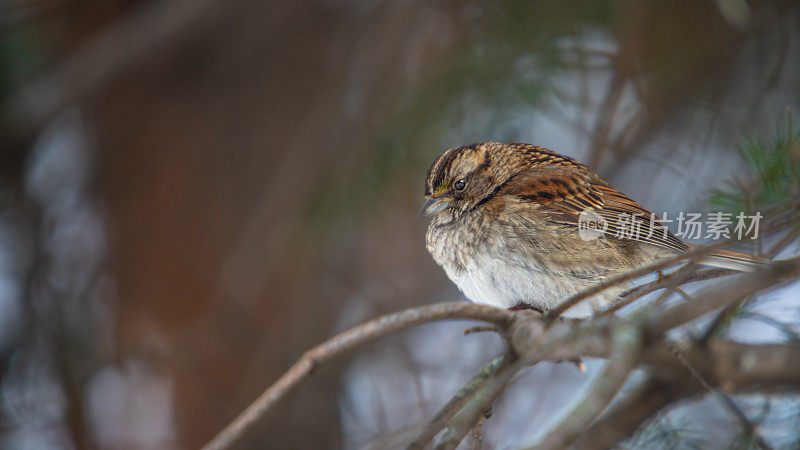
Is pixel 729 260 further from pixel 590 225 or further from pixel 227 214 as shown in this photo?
pixel 227 214

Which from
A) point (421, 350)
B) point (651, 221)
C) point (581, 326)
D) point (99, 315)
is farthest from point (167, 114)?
point (581, 326)

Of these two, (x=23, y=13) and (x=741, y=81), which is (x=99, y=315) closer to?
(x=23, y=13)

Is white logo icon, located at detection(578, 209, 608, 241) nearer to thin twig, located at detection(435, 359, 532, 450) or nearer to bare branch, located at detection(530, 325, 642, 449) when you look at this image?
thin twig, located at detection(435, 359, 532, 450)

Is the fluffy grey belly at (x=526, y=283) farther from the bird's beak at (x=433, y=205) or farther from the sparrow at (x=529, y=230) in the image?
the bird's beak at (x=433, y=205)

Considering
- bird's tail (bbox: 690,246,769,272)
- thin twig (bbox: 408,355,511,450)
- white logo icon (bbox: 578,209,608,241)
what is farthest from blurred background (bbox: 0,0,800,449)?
thin twig (bbox: 408,355,511,450)

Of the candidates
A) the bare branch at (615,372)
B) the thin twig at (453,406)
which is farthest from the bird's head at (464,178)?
the bare branch at (615,372)

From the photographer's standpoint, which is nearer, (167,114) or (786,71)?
(786,71)
